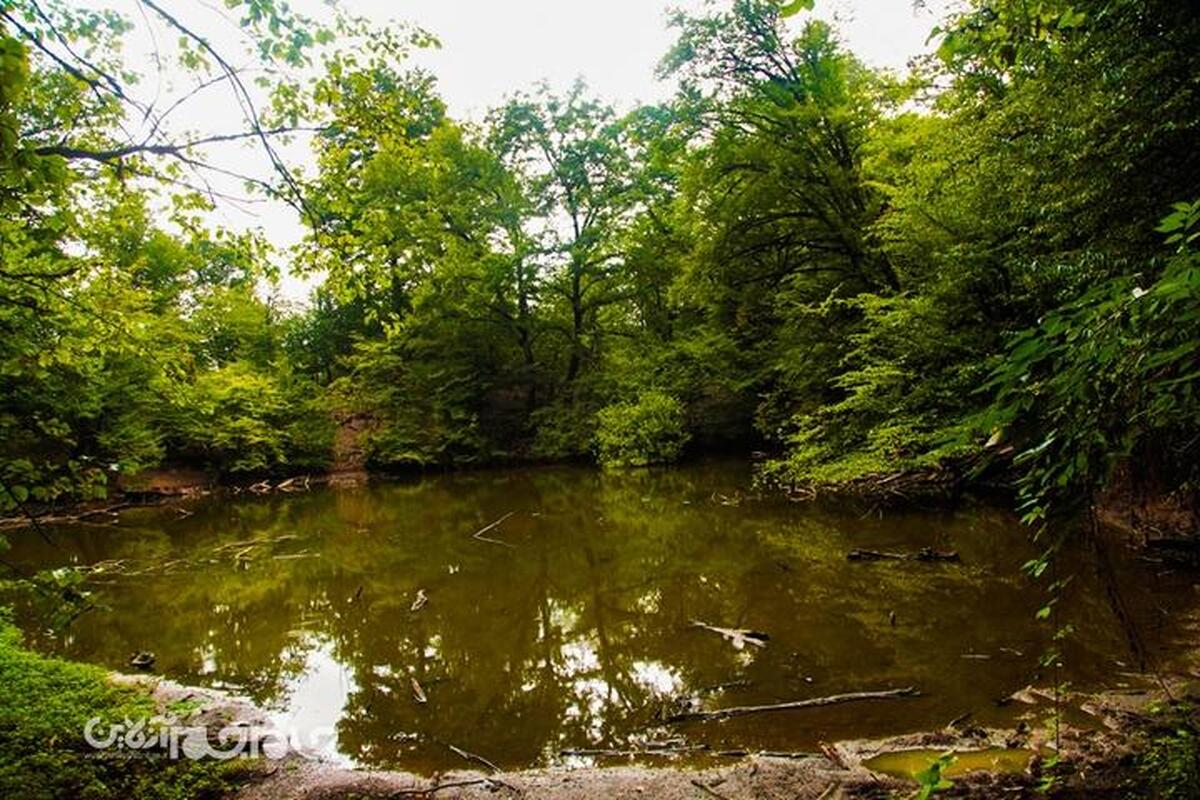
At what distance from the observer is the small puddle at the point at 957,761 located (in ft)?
12.3

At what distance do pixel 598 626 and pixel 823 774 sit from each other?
3566 mm

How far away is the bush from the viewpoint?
22.2 m

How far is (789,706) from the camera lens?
4969 millimetres

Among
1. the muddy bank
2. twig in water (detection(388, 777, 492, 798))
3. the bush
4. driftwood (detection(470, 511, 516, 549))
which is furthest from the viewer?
the bush

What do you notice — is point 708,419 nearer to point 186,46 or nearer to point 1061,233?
point 1061,233

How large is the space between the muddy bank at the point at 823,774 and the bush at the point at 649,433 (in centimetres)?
1768

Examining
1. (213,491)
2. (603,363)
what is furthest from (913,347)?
(213,491)

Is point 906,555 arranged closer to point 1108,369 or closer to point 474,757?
point 474,757

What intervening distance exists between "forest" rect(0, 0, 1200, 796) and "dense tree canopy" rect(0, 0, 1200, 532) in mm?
44

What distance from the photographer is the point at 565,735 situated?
488 cm

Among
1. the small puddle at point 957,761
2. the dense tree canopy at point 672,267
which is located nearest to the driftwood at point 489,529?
the dense tree canopy at point 672,267

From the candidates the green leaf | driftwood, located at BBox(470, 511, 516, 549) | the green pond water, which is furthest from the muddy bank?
driftwood, located at BBox(470, 511, 516, 549)

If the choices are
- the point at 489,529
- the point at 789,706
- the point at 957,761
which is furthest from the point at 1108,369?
the point at 489,529

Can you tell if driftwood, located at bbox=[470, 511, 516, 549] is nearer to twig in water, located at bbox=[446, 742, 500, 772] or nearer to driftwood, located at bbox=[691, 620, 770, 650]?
driftwood, located at bbox=[691, 620, 770, 650]
